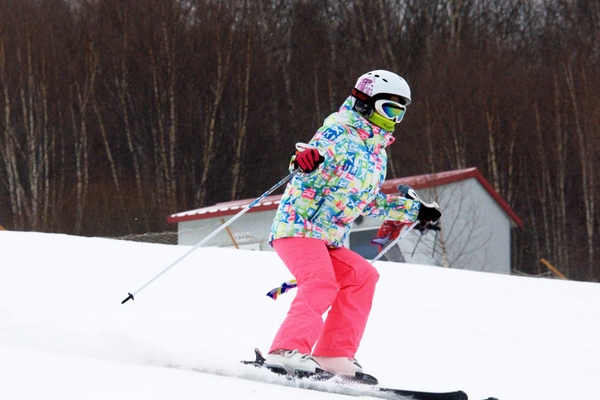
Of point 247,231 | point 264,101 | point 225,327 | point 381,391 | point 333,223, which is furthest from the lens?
point 264,101

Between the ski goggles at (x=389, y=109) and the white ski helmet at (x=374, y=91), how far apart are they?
0.02 m

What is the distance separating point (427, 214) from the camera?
411cm

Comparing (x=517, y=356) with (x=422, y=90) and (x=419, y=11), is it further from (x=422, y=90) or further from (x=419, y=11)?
(x=419, y=11)

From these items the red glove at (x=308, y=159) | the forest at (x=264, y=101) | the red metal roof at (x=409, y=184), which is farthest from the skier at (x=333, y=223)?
the forest at (x=264, y=101)

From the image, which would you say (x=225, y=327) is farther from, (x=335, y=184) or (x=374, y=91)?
(x=374, y=91)

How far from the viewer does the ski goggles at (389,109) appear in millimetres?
3797

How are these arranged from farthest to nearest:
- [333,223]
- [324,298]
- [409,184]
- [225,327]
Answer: [409,184] < [225,327] < [333,223] < [324,298]

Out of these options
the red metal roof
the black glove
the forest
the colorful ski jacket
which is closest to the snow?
the colorful ski jacket

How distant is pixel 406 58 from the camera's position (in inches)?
1098

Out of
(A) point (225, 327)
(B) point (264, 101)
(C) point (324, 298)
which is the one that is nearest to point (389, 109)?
(C) point (324, 298)

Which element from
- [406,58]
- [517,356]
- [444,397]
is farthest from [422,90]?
[444,397]

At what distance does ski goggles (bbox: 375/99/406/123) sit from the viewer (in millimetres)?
3797

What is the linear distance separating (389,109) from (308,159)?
21.0 inches

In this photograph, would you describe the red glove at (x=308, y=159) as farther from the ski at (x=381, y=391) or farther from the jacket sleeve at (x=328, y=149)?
the ski at (x=381, y=391)
